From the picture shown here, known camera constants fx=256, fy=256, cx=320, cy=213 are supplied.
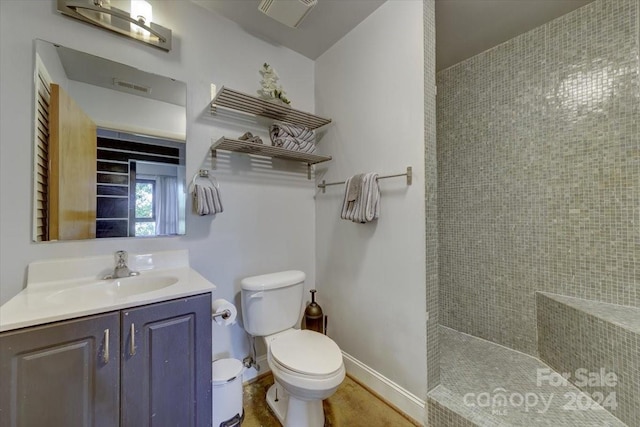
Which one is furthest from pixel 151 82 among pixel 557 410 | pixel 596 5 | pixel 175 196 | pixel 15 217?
pixel 557 410

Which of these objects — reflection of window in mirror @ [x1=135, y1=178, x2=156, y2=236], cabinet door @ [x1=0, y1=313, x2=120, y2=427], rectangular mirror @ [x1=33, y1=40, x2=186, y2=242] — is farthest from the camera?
reflection of window in mirror @ [x1=135, y1=178, x2=156, y2=236]

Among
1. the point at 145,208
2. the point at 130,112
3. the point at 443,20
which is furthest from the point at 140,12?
the point at 443,20

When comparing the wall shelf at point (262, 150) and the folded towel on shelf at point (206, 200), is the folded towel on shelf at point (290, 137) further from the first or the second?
the folded towel on shelf at point (206, 200)

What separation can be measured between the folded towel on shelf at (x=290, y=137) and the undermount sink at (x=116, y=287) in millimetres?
1090

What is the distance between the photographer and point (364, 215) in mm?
1598

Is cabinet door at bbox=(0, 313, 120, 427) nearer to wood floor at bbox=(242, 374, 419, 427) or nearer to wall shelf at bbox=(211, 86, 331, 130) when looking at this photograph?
wood floor at bbox=(242, 374, 419, 427)

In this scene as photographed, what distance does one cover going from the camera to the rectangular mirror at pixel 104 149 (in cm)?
126

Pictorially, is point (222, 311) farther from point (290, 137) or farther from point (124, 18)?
point (124, 18)

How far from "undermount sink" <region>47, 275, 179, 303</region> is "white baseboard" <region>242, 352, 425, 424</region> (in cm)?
90

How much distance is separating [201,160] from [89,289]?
2.92 ft

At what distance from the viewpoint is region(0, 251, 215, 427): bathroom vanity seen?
819 mm

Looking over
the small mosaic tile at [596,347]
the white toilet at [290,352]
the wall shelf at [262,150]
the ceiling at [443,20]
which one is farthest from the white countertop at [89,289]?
the small mosaic tile at [596,347]

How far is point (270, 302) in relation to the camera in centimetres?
160

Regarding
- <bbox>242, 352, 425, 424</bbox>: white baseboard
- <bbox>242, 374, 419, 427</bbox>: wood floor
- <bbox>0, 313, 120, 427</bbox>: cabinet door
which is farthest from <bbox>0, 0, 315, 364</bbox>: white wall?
<bbox>0, 313, 120, 427</bbox>: cabinet door
